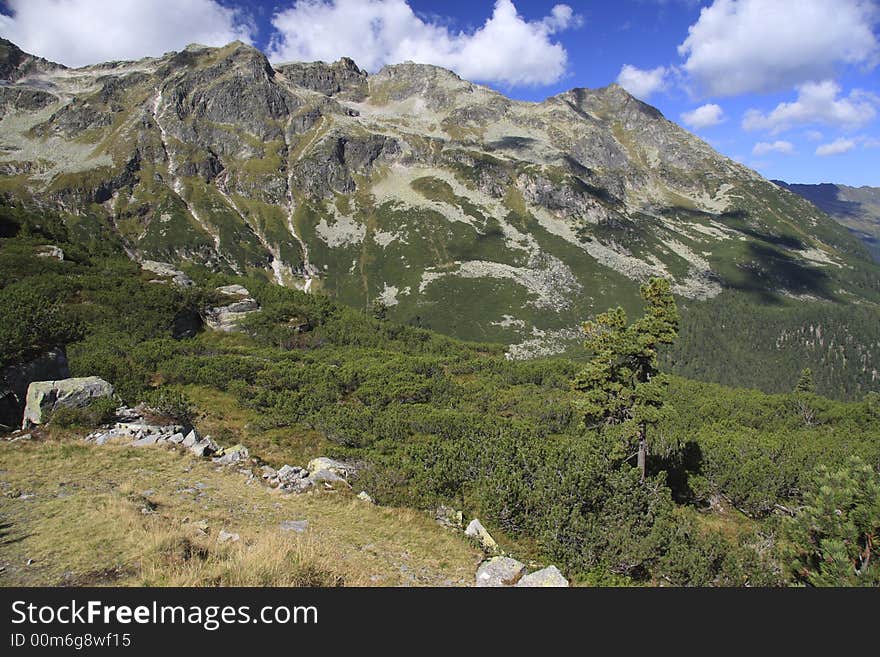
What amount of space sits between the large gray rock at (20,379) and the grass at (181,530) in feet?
17.6

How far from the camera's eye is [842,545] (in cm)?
1196

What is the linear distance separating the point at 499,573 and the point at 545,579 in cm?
156

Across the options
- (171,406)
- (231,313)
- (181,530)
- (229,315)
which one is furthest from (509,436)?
(231,313)

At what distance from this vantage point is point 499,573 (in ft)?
43.9

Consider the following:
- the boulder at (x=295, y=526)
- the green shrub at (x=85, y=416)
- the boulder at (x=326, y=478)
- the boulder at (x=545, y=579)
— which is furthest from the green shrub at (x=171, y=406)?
the boulder at (x=545, y=579)

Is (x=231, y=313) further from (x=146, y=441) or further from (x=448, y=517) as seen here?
(x=448, y=517)

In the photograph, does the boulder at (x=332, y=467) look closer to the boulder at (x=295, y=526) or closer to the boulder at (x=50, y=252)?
the boulder at (x=295, y=526)

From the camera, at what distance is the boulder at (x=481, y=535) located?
1591 centimetres

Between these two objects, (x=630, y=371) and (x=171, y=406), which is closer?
(x=630, y=371)

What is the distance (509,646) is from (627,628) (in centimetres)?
204

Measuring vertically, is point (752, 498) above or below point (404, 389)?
below

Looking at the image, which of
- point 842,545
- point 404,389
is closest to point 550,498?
point 842,545

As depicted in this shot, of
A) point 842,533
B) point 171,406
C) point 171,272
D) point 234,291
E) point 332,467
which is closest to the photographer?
point 842,533

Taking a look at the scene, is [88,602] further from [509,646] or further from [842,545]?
[842,545]
